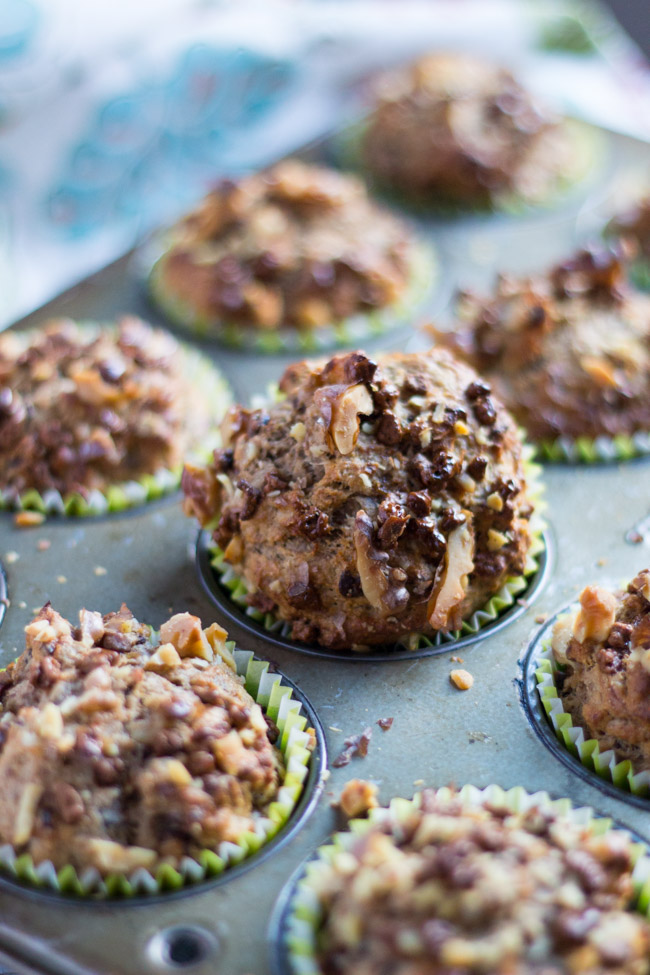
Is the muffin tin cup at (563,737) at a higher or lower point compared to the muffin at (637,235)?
higher

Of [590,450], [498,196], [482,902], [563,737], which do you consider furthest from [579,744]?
[498,196]

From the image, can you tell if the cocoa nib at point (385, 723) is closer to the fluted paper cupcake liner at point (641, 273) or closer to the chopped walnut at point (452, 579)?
the chopped walnut at point (452, 579)

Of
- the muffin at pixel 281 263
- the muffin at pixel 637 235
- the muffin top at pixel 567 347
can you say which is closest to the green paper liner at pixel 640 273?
the muffin at pixel 637 235

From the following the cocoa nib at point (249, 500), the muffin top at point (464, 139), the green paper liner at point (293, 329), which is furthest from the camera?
the muffin top at point (464, 139)

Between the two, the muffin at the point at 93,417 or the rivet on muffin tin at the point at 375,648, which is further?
the muffin at the point at 93,417

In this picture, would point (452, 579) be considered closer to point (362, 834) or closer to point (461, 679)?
point (461, 679)

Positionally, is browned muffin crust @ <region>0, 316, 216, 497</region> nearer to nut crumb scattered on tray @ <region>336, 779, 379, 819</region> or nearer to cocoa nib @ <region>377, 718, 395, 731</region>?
cocoa nib @ <region>377, 718, 395, 731</region>

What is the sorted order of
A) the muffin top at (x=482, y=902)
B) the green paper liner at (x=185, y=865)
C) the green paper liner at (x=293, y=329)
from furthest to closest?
1. the green paper liner at (x=293, y=329)
2. the green paper liner at (x=185, y=865)
3. the muffin top at (x=482, y=902)

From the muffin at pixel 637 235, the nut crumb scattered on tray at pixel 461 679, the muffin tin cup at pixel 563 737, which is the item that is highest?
the nut crumb scattered on tray at pixel 461 679
